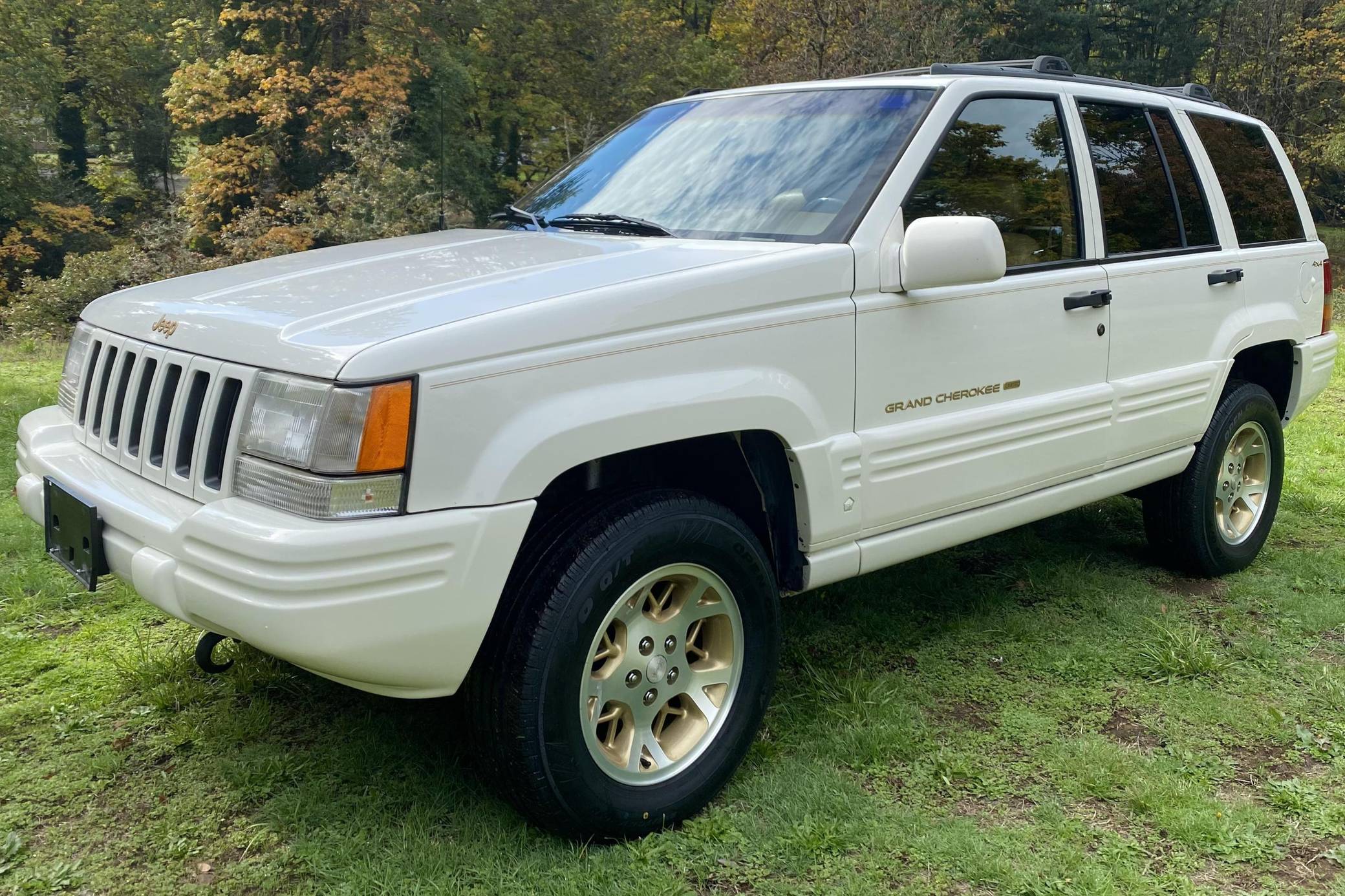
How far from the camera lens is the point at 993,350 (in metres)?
3.47

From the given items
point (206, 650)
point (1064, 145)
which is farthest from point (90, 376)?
point (1064, 145)

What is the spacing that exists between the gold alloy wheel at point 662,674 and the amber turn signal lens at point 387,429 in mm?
695

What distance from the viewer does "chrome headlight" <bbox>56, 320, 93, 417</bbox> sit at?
3225mm

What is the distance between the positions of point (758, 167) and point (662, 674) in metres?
1.68

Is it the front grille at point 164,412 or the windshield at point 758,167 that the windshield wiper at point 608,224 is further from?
the front grille at point 164,412

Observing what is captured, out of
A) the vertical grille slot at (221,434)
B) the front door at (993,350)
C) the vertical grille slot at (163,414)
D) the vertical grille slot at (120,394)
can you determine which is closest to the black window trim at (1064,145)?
the front door at (993,350)

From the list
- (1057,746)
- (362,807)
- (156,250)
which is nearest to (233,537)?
(362,807)

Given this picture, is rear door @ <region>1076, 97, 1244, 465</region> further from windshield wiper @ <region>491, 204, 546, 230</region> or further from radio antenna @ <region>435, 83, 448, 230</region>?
radio antenna @ <region>435, 83, 448, 230</region>

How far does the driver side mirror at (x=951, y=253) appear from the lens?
3010mm

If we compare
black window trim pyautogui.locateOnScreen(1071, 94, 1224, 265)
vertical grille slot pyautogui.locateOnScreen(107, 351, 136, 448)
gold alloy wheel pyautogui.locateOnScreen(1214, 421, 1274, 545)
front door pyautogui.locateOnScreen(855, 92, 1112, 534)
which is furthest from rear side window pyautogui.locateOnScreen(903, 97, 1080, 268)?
vertical grille slot pyautogui.locateOnScreen(107, 351, 136, 448)

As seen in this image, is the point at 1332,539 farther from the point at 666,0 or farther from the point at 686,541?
the point at 666,0

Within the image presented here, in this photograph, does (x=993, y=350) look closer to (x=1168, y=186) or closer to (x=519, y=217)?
(x=1168, y=186)

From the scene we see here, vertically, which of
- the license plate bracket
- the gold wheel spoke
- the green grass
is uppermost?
the license plate bracket

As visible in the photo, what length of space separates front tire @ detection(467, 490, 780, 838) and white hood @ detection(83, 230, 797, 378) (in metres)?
0.59
